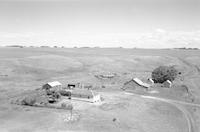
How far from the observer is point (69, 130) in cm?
3400

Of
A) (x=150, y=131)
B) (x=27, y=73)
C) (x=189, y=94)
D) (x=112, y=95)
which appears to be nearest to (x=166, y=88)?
(x=189, y=94)

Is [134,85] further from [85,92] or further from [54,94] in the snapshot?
[54,94]

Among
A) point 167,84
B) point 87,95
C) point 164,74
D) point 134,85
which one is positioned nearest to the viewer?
point 87,95

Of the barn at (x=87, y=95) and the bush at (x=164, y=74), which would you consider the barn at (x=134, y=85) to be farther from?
the barn at (x=87, y=95)

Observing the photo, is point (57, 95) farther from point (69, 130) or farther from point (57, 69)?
point (57, 69)

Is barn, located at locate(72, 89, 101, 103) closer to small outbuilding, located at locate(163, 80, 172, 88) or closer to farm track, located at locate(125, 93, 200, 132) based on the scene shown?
farm track, located at locate(125, 93, 200, 132)

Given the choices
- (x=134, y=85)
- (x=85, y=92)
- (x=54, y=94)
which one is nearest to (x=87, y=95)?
(x=85, y=92)

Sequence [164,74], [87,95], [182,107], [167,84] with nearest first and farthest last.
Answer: [182,107] < [87,95] < [167,84] < [164,74]

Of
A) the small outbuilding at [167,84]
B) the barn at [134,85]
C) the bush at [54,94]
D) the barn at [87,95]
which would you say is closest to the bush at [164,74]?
the small outbuilding at [167,84]

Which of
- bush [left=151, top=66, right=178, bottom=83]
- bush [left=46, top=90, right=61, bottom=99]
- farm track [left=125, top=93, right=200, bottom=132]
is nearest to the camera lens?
farm track [left=125, top=93, right=200, bottom=132]

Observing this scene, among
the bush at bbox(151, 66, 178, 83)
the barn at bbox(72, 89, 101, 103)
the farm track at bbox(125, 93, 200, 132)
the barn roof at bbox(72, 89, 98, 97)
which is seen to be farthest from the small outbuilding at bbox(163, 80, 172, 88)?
the barn roof at bbox(72, 89, 98, 97)

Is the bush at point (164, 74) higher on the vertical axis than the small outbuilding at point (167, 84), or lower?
higher

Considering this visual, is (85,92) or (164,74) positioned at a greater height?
(164,74)

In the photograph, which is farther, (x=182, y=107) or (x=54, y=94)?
(x=54, y=94)
